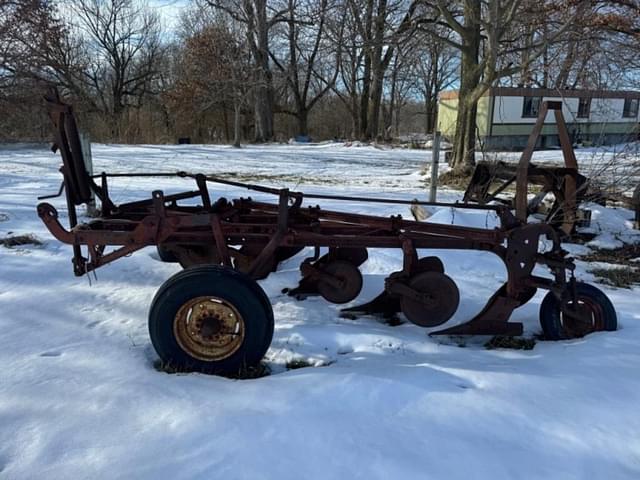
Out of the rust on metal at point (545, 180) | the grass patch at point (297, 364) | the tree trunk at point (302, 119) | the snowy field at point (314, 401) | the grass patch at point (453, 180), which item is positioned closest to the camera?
the snowy field at point (314, 401)

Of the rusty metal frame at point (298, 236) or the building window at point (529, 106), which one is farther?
the building window at point (529, 106)

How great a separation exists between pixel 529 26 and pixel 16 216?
1171cm

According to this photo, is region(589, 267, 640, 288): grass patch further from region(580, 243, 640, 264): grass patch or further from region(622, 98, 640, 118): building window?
region(622, 98, 640, 118): building window

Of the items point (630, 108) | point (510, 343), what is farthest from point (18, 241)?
point (630, 108)

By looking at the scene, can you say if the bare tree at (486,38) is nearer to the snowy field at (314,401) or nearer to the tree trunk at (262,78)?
the snowy field at (314,401)

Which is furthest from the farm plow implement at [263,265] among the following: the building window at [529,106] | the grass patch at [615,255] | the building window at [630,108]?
the building window at [630,108]

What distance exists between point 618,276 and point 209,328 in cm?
444

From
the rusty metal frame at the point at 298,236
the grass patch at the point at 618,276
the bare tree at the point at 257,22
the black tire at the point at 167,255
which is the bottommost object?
the grass patch at the point at 618,276

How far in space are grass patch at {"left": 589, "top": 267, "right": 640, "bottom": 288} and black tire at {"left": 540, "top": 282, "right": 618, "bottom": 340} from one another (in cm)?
163

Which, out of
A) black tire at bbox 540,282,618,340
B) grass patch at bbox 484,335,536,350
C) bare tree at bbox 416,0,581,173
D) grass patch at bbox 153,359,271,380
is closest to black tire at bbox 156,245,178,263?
grass patch at bbox 153,359,271,380

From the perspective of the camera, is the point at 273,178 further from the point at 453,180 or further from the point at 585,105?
the point at 585,105

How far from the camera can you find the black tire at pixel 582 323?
3.63 meters

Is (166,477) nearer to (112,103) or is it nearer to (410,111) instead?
(112,103)

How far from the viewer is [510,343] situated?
361 centimetres
